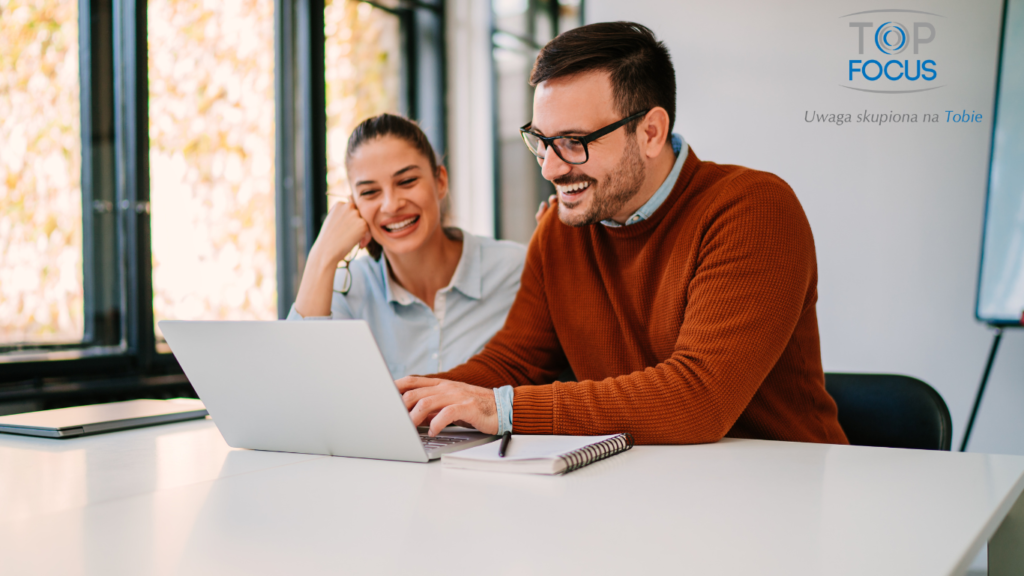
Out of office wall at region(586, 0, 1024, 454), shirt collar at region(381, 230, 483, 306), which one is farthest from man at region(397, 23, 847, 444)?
office wall at region(586, 0, 1024, 454)

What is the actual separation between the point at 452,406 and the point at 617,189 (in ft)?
1.88

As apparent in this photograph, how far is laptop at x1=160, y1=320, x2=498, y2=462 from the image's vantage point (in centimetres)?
86

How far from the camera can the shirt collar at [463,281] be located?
186cm

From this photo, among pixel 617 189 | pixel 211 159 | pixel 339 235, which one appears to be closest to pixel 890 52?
pixel 617 189

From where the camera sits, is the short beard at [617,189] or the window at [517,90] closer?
the short beard at [617,189]

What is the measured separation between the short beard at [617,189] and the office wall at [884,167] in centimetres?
124

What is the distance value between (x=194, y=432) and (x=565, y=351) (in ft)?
2.23

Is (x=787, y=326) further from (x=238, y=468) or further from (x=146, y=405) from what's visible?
(x=146, y=405)

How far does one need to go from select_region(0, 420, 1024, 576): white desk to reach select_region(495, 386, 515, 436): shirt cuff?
18 centimetres

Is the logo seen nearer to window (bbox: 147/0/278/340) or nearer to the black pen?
the black pen

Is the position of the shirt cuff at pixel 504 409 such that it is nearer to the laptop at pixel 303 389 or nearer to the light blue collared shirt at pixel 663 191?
the laptop at pixel 303 389

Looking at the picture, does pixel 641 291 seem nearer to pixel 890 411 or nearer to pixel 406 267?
pixel 890 411

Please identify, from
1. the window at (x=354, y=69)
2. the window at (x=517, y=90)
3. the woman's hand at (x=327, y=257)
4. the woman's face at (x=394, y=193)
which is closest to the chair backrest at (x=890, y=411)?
the woman's face at (x=394, y=193)

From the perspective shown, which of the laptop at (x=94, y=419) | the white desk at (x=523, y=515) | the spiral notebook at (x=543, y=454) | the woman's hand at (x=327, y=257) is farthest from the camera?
the woman's hand at (x=327, y=257)
